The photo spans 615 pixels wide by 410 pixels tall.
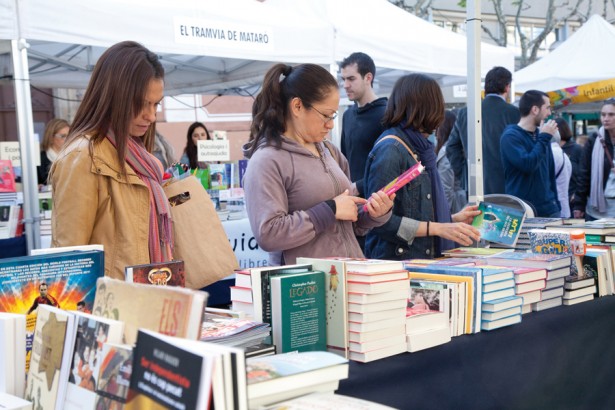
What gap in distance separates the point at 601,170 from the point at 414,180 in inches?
126

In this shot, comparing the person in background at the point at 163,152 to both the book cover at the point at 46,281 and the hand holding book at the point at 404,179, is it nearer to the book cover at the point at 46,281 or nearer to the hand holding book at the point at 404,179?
the hand holding book at the point at 404,179

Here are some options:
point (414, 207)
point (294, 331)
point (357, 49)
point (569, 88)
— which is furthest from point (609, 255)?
point (569, 88)

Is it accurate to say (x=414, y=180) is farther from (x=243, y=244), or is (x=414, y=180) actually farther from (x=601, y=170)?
(x=601, y=170)

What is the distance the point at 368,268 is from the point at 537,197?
2.90 m

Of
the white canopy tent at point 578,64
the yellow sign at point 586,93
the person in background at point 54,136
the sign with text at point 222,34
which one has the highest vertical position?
the white canopy tent at point 578,64

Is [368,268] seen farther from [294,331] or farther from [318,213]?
[318,213]

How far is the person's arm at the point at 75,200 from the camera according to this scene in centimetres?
190

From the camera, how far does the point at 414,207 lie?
8.72 ft

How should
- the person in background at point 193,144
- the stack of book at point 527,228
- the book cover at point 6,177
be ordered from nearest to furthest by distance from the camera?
the stack of book at point 527,228
the book cover at point 6,177
the person in background at point 193,144

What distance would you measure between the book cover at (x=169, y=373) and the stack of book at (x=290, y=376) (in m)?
0.20

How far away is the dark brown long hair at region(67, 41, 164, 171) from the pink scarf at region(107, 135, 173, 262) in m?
0.09

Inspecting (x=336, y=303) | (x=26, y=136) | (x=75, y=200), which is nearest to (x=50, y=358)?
(x=336, y=303)

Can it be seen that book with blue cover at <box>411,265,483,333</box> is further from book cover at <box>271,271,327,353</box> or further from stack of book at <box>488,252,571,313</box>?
book cover at <box>271,271,327,353</box>

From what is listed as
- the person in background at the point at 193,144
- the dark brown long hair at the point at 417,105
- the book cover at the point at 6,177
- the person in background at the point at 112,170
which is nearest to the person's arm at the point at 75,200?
the person in background at the point at 112,170
